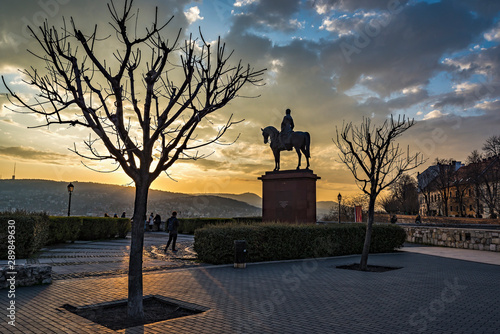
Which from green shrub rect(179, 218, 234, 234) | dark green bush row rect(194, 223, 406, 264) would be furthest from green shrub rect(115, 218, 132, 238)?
dark green bush row rect(194, 223, 406, 264)

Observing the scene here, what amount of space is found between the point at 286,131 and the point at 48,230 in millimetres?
12877

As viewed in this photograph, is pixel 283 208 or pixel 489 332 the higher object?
pixel 283 208

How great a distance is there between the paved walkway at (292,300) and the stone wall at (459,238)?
967 centimetres

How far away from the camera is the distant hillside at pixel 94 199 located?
81.4 meters

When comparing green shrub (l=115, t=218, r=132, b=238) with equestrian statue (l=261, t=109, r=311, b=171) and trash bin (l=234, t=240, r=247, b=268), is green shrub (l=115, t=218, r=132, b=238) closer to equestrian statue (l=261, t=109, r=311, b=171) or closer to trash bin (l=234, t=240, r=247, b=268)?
equestrian statue (l=261, t=109, r=311, b=171)

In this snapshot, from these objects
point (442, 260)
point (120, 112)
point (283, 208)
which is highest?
point (120, 112)

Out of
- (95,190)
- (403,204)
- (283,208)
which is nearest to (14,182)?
Result: (95,190)

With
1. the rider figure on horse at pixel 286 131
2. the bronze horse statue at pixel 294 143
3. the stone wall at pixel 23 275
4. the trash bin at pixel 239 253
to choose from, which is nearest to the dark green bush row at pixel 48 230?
the stone wall at pixel 23 275

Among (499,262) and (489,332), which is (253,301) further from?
(499,262)

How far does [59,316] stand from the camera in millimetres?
6031

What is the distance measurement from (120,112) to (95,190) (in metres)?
99.6

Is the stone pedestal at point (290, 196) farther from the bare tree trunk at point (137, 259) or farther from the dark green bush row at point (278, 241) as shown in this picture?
the bare tree trunk at point (137, 259)

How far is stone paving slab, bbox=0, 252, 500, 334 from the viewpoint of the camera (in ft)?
18.6

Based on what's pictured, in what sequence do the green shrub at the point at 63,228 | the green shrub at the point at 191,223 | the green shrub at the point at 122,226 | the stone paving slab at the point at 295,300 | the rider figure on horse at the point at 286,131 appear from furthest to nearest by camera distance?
the green shrub at the point at 191,223
the green shrub at the point at 122,226
the rider figure on horse at the point at 286,131
the green shrub at the point at 63,228
the stone paving slab at the point at 295,300
